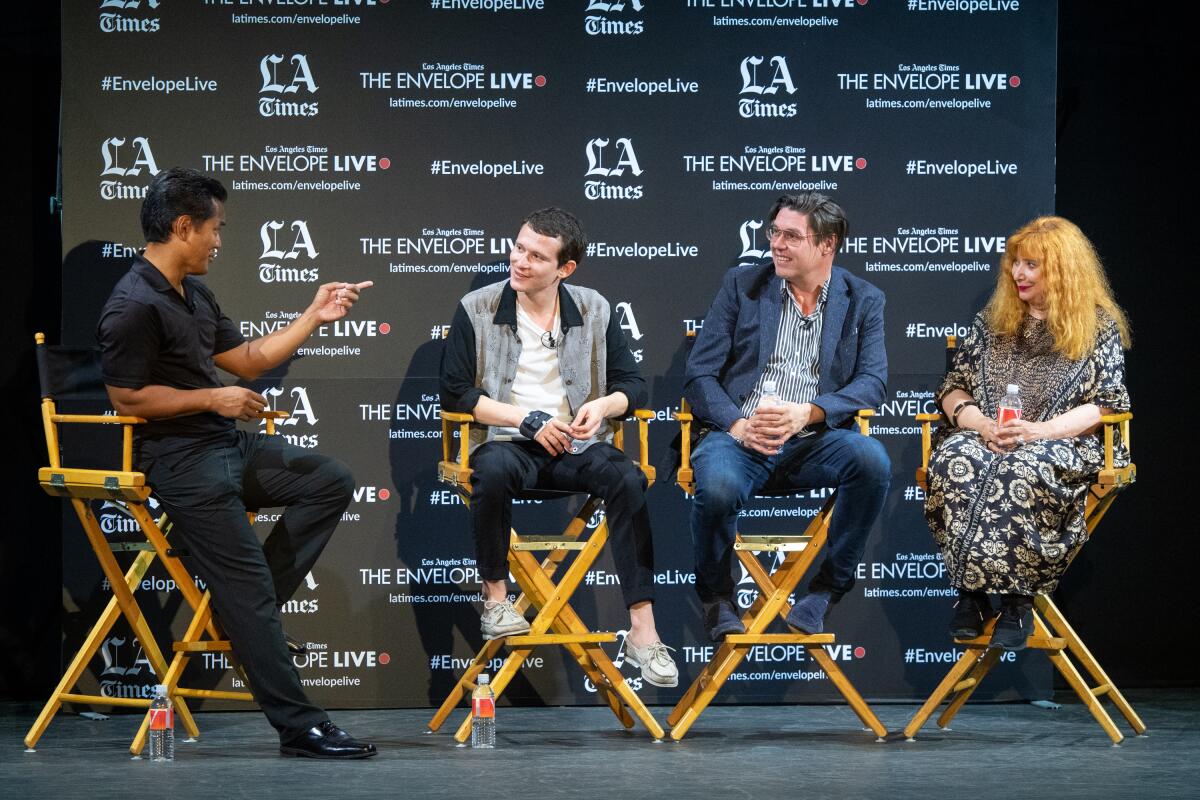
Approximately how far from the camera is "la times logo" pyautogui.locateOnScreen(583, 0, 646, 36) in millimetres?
5184

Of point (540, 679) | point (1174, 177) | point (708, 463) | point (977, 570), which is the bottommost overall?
point (540, 679)

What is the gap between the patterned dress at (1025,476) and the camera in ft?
13.8

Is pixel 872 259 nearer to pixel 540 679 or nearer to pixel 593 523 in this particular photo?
pixel 593 523

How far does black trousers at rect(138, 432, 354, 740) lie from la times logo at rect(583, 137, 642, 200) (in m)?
1.46

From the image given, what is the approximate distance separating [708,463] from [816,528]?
41 cm

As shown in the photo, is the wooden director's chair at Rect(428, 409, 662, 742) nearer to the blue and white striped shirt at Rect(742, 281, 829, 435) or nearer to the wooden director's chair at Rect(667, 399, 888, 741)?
the wooden director's chair at Rect(667, 399, 888, 741)

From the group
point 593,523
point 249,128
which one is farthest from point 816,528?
point 249,128

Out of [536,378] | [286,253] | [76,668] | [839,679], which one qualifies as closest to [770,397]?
[536,378]

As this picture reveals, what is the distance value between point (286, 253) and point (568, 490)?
57.4 inches

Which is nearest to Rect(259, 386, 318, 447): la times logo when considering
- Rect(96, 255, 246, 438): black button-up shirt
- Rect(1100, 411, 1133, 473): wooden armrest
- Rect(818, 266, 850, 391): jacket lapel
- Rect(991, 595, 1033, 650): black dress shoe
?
Rect(96, 255, 246, 438): black button-up shirt

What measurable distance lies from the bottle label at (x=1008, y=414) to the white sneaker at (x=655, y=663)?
1200mm

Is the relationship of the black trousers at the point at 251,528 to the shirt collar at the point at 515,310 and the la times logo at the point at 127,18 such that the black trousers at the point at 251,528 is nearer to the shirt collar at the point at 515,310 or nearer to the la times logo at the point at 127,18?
the shirt collar at the point at 515,310

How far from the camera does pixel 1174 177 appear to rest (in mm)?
5547

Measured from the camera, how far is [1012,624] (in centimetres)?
422
